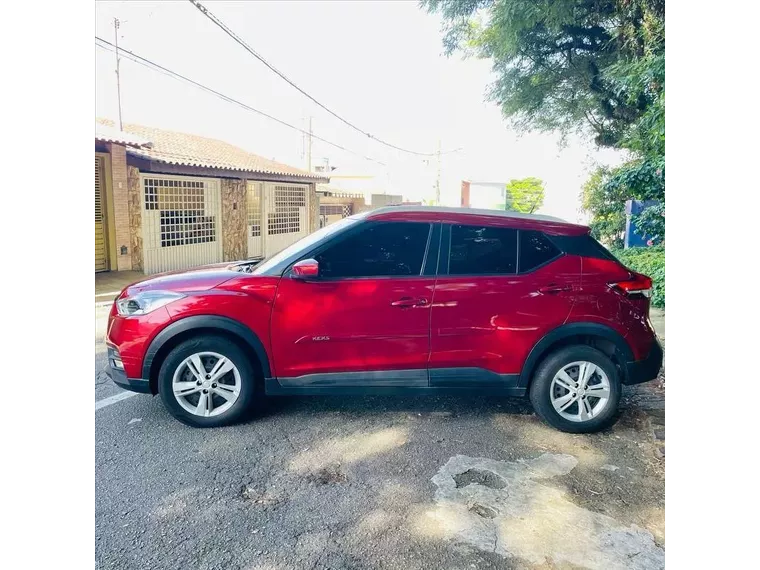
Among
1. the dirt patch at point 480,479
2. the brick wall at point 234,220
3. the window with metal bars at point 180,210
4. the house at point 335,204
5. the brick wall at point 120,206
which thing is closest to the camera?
the dirt patch at point 480,479

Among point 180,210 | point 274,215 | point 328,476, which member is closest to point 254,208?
point 274,215

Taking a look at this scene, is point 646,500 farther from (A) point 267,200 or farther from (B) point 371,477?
(A) point 267,200

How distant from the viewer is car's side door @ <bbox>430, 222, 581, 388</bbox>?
3311 mm

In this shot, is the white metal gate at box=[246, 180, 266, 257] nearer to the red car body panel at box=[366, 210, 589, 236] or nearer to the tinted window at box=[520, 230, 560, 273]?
the red car body panel at box=[366, 210, 589, 236]

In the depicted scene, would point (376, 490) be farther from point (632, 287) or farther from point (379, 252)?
point (632, 287)

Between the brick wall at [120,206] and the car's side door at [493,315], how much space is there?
9.51 m

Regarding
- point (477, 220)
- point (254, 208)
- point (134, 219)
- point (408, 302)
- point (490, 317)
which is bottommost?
point (490, 317)

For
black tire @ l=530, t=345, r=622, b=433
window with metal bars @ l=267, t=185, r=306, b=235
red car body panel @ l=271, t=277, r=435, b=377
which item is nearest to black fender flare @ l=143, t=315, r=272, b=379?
red car body panel @ l=271, t=277, r=435, b=377

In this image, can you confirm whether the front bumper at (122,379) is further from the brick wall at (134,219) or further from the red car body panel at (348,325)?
the brick wall at (134,219)

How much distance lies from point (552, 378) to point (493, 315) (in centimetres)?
60

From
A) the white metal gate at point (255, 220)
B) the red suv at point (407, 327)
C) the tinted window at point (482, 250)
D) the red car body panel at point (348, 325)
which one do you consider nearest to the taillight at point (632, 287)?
the red suv at point (407, 327)

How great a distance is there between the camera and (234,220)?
14.2 meters

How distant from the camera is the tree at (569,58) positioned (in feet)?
22.0
